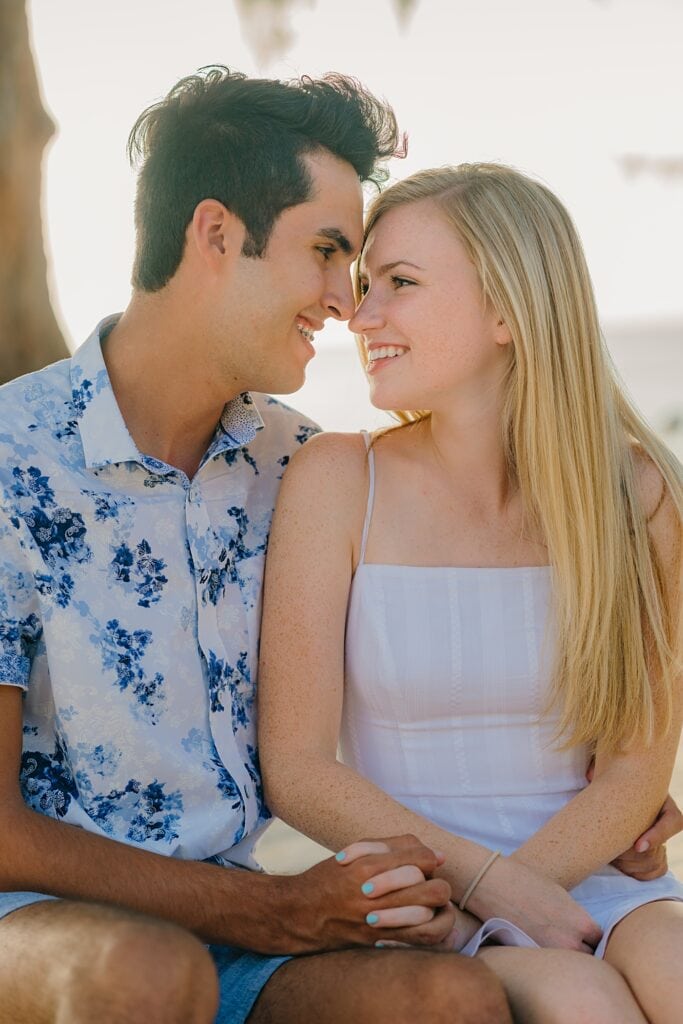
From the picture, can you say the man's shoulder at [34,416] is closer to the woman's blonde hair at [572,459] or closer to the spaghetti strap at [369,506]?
the spaghetti strap at [369,506]

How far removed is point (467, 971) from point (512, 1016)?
221 mm

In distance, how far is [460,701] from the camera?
9.77ft

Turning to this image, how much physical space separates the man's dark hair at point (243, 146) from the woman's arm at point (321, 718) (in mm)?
602

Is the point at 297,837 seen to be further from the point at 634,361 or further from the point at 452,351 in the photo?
the point at 634,361

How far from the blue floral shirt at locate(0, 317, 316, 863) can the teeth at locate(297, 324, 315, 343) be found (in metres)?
0.44

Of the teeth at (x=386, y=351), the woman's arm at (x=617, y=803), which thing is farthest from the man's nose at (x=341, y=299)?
the woman's arm at (x=617, y=803)

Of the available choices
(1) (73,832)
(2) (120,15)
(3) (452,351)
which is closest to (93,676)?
(1) (73,832)

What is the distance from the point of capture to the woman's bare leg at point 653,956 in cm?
253

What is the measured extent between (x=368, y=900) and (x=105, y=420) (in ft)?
3.48

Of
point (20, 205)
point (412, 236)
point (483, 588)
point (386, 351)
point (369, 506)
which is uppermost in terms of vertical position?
point (20, 205)

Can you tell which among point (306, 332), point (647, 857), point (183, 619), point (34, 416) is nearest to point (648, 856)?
point (647, 857)

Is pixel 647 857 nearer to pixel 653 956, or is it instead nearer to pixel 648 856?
pixel 648 856

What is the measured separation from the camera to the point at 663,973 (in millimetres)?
2559

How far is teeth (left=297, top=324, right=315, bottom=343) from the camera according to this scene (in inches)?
123
